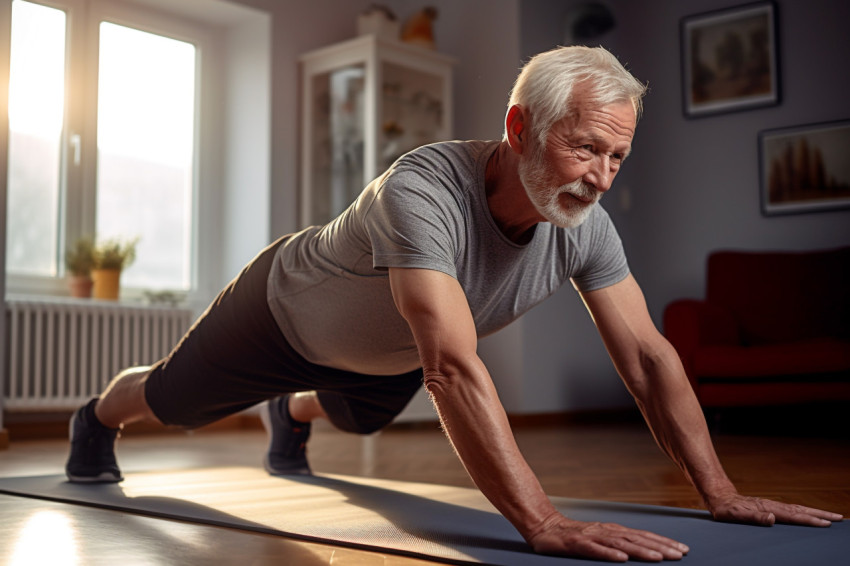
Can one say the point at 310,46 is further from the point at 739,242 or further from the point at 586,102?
the point at 586,102

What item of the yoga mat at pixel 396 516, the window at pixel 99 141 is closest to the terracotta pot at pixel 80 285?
the window at pixel 99 141

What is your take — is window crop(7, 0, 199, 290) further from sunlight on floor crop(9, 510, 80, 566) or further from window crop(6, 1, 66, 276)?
sunlight on floor crop(9, 510, 80, 566)

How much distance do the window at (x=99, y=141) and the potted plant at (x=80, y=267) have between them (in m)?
0.10

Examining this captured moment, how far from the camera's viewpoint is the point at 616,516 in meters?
1.60

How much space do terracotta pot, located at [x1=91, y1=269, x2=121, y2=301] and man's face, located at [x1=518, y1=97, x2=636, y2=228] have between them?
3.26 meters

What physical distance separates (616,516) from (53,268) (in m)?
3.42

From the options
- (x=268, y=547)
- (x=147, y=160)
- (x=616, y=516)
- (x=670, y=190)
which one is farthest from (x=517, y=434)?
(x=268, y=547)

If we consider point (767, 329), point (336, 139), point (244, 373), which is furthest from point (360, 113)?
point (244, 373)

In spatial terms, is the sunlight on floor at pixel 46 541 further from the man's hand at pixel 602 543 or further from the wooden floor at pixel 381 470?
the man's hand at pixel 602 543

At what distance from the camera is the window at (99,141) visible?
4176 mm

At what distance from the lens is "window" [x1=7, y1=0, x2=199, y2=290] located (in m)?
4.18

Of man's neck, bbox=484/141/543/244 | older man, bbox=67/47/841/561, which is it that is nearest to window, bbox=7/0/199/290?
older man, bbox=67/47/841/561

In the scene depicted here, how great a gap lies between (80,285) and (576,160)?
3.36 meters

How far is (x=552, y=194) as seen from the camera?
141cm
